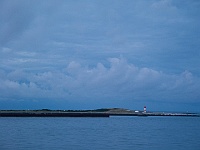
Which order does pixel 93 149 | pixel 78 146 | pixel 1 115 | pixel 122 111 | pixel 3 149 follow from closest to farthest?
pixel 3 149, pixel 93 149, pixel 78 146, pixel 1 115, pixel 122 111

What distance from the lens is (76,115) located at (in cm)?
13725

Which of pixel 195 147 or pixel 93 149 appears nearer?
pixel 93 149

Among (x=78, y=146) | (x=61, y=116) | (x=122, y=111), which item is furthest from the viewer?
(x=122, y=111)

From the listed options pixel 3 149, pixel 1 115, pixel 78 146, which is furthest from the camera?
pixel 1 115

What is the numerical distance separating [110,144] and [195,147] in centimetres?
932

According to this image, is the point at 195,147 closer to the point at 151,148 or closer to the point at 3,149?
the point at 151,148

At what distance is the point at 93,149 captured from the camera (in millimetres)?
33875

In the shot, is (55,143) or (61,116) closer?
(55,143)

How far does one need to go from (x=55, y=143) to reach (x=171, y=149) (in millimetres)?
12790

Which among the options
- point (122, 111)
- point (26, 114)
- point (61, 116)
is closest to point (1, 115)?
point (26, 114)

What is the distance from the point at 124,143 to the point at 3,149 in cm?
1413

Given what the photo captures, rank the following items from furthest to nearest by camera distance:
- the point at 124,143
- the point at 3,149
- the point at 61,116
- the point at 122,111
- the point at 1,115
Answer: the point at 122,111
the point at 61,116
the point at 1,115
the point at 124,143
the point at 3,149

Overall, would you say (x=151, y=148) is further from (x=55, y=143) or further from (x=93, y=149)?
(x=55, y=143)

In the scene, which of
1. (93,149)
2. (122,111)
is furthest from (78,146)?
(122,111)
